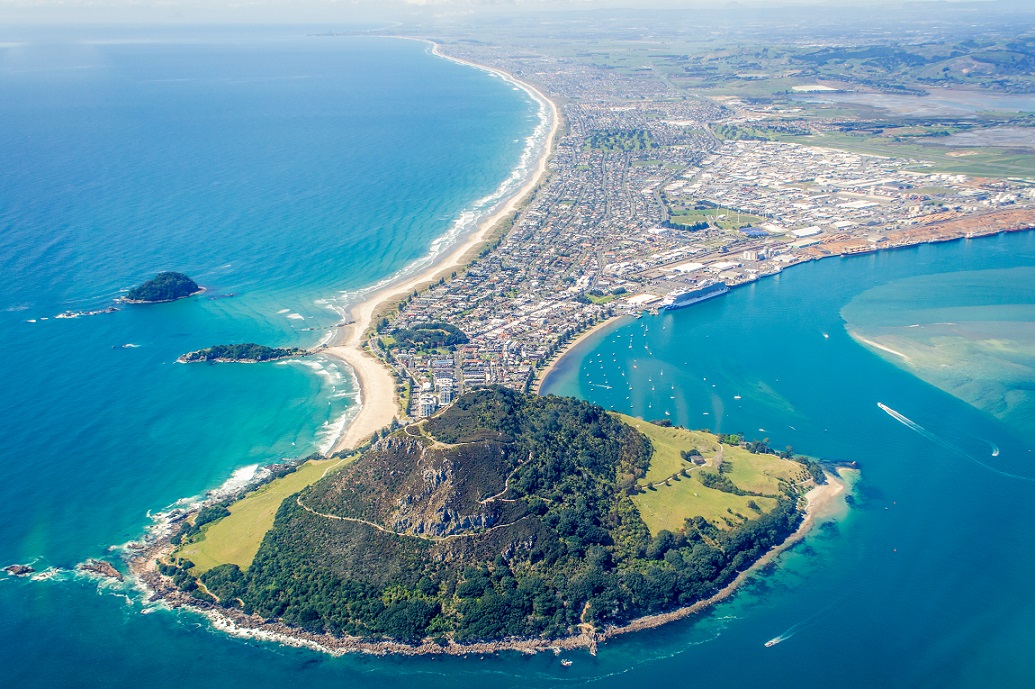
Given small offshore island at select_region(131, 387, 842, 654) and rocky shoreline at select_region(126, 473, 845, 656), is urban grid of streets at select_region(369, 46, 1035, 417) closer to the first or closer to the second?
small offshore island at select_region(131, 387, 842, 654)

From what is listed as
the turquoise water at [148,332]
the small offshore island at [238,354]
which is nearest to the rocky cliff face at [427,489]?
the turquoise water at [148,332]

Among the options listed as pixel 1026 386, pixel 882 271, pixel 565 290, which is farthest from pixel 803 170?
pixel 1026 386

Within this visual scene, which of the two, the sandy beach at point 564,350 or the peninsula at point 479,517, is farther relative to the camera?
the sandy beach at point 564,350

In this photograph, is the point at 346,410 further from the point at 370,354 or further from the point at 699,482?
the point at 699,482

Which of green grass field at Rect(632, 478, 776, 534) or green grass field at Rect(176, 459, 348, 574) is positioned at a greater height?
green grass field at Rect(632, 478, 776, 534)

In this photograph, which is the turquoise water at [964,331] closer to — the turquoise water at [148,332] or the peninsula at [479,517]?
the peninsula at [479,517]

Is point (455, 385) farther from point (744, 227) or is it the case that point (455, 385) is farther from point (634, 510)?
point (744, 227)

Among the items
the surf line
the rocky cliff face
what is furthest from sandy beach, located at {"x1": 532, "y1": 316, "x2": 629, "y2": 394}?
the surf line
